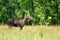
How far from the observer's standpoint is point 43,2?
26.8 metres

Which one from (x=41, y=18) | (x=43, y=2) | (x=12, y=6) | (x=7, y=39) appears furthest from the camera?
(x=12, y=6)

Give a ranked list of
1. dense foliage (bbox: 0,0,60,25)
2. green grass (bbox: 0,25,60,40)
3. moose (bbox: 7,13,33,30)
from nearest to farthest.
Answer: green grass (bbox: 0,25,60,40) < moose (bbox: 7,13,33,30) < dense foliage (bbox: 0,0,60,25)

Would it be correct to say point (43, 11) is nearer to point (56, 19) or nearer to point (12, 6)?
point (56, 19)

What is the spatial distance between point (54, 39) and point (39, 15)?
43.3 feet

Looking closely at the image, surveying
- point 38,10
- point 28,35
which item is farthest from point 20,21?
point 38,10

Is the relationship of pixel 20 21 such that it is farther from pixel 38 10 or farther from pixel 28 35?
pixel 38 10

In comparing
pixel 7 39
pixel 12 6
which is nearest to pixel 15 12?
pixel 12 6

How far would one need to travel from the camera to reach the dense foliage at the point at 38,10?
25798 mm

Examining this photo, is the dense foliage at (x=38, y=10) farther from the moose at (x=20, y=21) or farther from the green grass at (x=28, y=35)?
the green grass at (x=28, y=35)

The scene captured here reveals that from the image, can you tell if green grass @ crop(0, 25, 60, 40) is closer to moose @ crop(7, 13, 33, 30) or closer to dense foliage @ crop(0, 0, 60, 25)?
moose @ crop(7, 13, 33, 30)

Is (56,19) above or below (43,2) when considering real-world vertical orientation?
below

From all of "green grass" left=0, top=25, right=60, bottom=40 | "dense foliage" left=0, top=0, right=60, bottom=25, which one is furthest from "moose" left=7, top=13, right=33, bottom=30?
"dense foliage" left=0, top=0, right=60, bottom=25

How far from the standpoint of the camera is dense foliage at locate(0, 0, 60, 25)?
25798mm

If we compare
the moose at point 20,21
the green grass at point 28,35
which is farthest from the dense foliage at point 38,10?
the green grass at point 28,35
